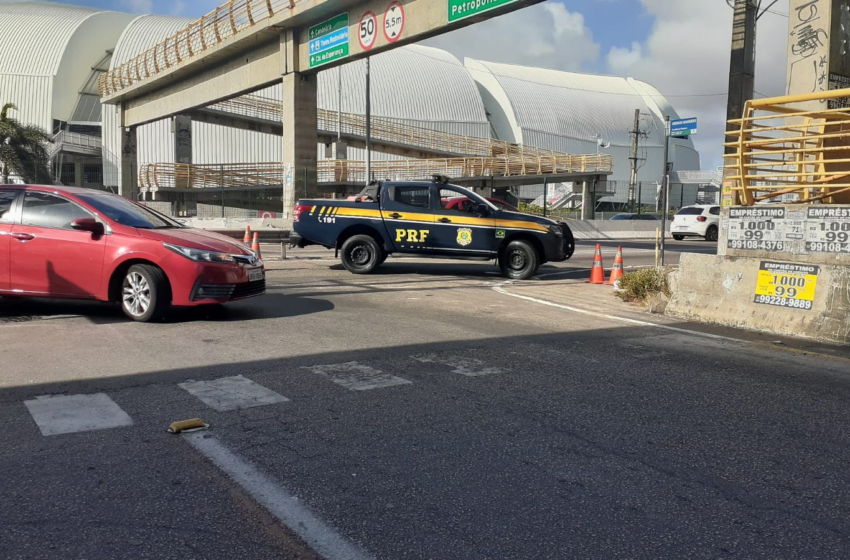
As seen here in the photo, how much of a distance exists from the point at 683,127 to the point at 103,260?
10901mm

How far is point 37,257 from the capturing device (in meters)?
8.11

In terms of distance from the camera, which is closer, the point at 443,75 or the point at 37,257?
the point at 37,257

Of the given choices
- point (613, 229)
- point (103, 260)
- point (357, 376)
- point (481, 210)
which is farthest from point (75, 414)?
point (613, 229)

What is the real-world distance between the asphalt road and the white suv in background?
24882 millimetres

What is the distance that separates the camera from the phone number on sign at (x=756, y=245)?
8.54m

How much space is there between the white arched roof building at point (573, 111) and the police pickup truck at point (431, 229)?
6541cm

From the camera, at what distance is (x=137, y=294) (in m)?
8.05

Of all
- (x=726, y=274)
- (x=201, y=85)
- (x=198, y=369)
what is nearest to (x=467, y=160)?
(x=201, y=85)

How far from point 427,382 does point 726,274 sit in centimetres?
506

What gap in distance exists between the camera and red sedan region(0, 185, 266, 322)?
801 centimetres

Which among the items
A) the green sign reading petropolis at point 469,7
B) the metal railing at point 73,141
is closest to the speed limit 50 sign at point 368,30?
the green sign reading petropolis at point 469,7

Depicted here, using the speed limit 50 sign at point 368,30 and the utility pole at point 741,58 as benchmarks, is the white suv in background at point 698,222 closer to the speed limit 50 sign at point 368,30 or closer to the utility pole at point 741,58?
the utility pole at point 741,58

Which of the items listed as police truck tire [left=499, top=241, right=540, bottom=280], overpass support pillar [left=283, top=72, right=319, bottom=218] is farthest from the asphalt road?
overpass support pillar [left=283, top=72, right=319, bottom=218]

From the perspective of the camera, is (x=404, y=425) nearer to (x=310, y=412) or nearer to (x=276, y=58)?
(x=310, y=412)
